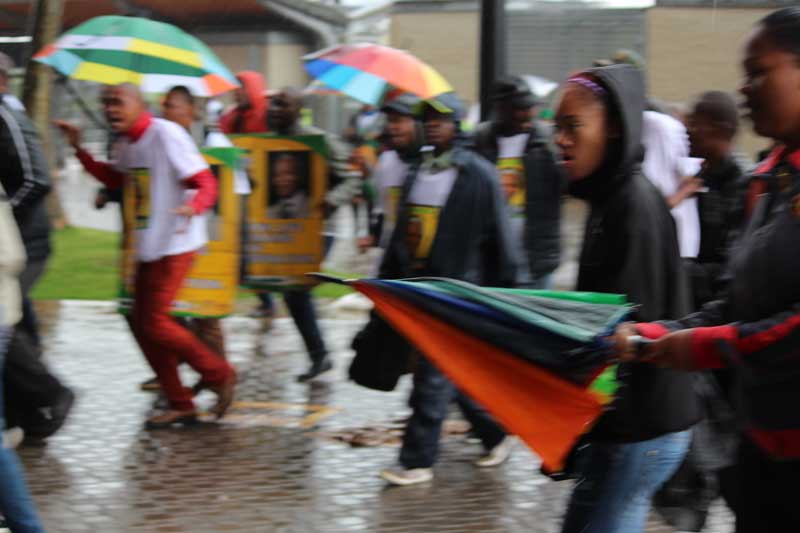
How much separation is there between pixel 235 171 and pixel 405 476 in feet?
9.68

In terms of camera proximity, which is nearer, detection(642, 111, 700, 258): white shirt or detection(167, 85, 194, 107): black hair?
detection(642, 111, 700, 258): white shirt

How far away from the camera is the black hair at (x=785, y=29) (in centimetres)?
287

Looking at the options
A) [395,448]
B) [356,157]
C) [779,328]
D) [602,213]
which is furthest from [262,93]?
[779,328]

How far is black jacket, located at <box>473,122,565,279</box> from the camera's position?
A: 7352 mm

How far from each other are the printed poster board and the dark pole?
5.53 ft

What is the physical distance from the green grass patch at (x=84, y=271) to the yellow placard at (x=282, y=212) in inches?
64.3

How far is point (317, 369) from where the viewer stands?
8.52m

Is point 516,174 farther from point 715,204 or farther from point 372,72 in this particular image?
point 715,204

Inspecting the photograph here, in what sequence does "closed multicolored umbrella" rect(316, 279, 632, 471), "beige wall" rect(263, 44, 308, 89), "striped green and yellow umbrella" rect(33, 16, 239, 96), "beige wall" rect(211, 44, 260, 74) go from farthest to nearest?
"beige wall" rect(263, 44, 308, 89)
"beige wall" rect(211, 44, 260, 74)
"striped green and yellow umbrella" rect(33, 16, 239, 96)
"closed multicolored umbrella" rect(316, 279, 632, 471)

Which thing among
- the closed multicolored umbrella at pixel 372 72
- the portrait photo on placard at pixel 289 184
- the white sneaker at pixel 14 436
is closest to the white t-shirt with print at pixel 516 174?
the closed multicolored umbrella at pixel 372 72

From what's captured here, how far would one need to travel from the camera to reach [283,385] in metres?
8.34

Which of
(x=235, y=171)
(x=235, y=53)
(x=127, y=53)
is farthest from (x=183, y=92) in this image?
(x=235, y=53)

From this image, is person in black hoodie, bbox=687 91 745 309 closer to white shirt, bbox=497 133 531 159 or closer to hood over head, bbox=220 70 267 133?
white shirt, bbox=497 133 531 159

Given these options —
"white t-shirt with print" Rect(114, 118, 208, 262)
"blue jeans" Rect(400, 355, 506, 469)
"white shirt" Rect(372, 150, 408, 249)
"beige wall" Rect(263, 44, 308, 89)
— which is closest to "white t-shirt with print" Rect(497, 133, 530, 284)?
"white shirt" Rect(372, 150, 408, 249)
